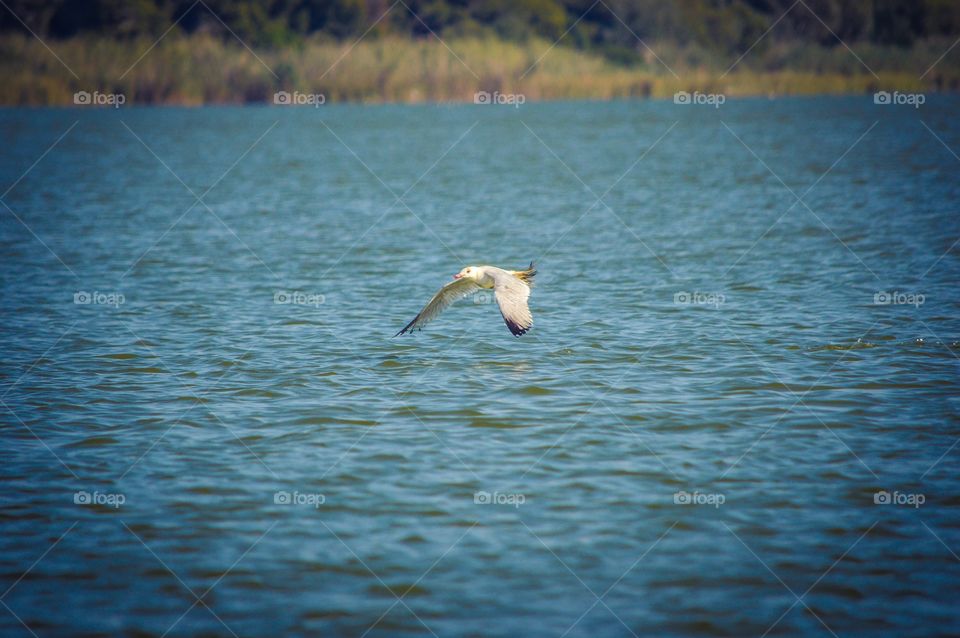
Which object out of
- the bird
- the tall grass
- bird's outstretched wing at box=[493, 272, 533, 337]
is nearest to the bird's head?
the bird

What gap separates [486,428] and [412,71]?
60.7 meters

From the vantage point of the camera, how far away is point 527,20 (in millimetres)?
85062

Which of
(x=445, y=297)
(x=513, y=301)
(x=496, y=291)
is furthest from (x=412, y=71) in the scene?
(x=513, y=301)

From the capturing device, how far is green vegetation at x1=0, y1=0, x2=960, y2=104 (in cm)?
6372

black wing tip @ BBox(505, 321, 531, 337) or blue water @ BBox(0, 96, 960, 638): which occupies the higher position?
black wing tip @ BBox(505, 321, 531, 337)

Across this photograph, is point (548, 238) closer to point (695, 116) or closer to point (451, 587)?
point (451, 587)

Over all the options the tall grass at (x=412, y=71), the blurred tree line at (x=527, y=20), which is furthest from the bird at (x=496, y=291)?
the blurred tree line at (x=527, y=20)

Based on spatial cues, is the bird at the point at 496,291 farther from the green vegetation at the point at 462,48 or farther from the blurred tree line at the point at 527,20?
the blurred tree line at the point at 527,20

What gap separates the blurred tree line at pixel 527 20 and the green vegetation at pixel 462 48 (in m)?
0.14

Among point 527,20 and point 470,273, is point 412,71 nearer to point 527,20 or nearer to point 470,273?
point 527,20

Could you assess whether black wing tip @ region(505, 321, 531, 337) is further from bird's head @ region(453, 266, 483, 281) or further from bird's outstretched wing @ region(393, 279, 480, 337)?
bird's outstretched wing @ region(393, 279, 480, 337)

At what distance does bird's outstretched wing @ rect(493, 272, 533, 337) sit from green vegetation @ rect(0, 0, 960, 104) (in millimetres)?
51405

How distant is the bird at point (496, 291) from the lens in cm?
1159

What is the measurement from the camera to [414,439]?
9.80 meters
